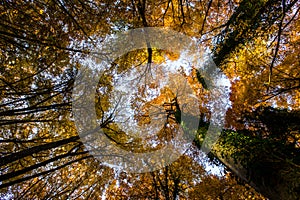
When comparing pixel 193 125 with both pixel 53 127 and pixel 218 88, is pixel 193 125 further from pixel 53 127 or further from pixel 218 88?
pixel 53 127

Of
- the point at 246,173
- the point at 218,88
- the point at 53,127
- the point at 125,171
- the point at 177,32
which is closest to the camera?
the point at 246,173

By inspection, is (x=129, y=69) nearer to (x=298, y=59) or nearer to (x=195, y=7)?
(x=195, y=7)

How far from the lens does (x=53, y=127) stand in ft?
20.3

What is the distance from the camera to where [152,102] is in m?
11.2

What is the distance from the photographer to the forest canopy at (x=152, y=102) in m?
3.48

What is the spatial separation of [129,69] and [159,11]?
8.33 ft

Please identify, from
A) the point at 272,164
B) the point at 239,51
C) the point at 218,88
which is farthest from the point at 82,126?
the point at 218,88

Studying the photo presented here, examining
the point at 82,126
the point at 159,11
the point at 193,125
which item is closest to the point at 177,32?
the point at 159,11

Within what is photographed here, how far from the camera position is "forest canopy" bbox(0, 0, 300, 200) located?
11.4 feet

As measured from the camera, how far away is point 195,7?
6.35 meters

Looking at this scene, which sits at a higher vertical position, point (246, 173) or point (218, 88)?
point (218, 88)

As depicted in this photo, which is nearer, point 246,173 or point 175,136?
point 246,173

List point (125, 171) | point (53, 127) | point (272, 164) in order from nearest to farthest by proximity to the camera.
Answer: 1. point (272, 164)
2. point (53, 127)
3. point (125, 171)

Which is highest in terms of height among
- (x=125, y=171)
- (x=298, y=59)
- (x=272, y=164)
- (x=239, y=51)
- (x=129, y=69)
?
(x=129, y=69)
